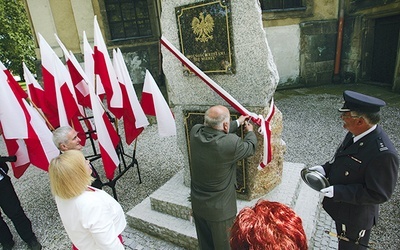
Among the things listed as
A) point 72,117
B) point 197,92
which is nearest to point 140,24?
point 72,117

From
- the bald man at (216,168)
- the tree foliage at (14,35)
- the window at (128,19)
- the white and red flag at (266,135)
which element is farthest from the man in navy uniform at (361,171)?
the tree foliage at (14,35)

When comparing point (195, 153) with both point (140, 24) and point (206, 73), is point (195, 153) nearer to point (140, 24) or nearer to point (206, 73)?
point (206, 73)

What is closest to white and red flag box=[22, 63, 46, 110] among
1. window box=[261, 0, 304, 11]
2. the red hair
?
the red hair

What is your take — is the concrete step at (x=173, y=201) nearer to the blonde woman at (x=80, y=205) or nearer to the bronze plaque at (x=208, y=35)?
the blonde woman at (x=80, y=205)

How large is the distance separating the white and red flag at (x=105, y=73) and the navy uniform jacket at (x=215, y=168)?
1.72 metres

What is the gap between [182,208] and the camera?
118 inches

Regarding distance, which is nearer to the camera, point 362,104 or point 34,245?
point 362,104

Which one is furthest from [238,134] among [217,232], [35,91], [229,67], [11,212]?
[35,91]

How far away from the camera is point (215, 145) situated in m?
1.94

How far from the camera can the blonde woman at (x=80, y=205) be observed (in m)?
1.68

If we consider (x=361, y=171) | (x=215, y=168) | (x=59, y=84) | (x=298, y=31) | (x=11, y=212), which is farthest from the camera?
(x=298, y=31)

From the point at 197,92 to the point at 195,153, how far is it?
1.04 m

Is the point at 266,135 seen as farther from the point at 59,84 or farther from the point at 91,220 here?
the point at 59,84

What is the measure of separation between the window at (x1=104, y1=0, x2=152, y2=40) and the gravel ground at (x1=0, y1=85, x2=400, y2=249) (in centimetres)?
526
